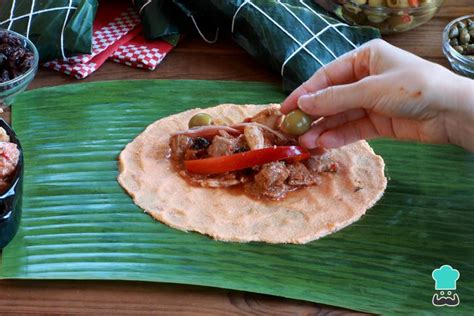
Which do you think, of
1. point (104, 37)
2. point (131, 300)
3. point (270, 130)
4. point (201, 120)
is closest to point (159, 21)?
point (104, 37)

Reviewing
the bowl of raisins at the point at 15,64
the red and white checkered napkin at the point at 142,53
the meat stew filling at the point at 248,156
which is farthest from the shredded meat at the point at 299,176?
the bowl of raisins at the point at 15,64

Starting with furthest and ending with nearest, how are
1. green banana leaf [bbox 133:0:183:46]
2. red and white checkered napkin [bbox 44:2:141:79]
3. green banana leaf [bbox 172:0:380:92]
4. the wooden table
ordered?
green banana leaf [bbox 133:0:183:46] → red and white checkered napkin [bbox 44:2:141:79] → green banana leaf [bbox 172:0:380:92] → the wooden table

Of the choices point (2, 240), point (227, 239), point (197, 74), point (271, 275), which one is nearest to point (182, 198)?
point (227, 239)

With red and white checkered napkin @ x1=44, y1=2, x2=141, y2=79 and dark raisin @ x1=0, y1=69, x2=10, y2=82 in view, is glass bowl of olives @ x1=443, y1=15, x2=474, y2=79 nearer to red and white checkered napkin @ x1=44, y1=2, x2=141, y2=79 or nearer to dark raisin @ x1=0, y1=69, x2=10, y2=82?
red and white checkered napkin @ x1=44, y1=2, x2=141, y2=79

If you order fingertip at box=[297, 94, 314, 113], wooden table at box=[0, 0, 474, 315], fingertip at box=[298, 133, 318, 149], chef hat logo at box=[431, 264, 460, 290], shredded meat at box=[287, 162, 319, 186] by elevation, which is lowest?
chef hat logo at box=[431, 264, 460, 290]

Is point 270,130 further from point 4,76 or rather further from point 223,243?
point 4,76

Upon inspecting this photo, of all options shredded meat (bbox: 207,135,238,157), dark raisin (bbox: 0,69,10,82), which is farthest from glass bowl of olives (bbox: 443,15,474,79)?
dark raisin (bbox: 0,69,10,82)

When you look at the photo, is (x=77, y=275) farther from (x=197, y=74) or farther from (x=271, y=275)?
(x=197, y=74)
